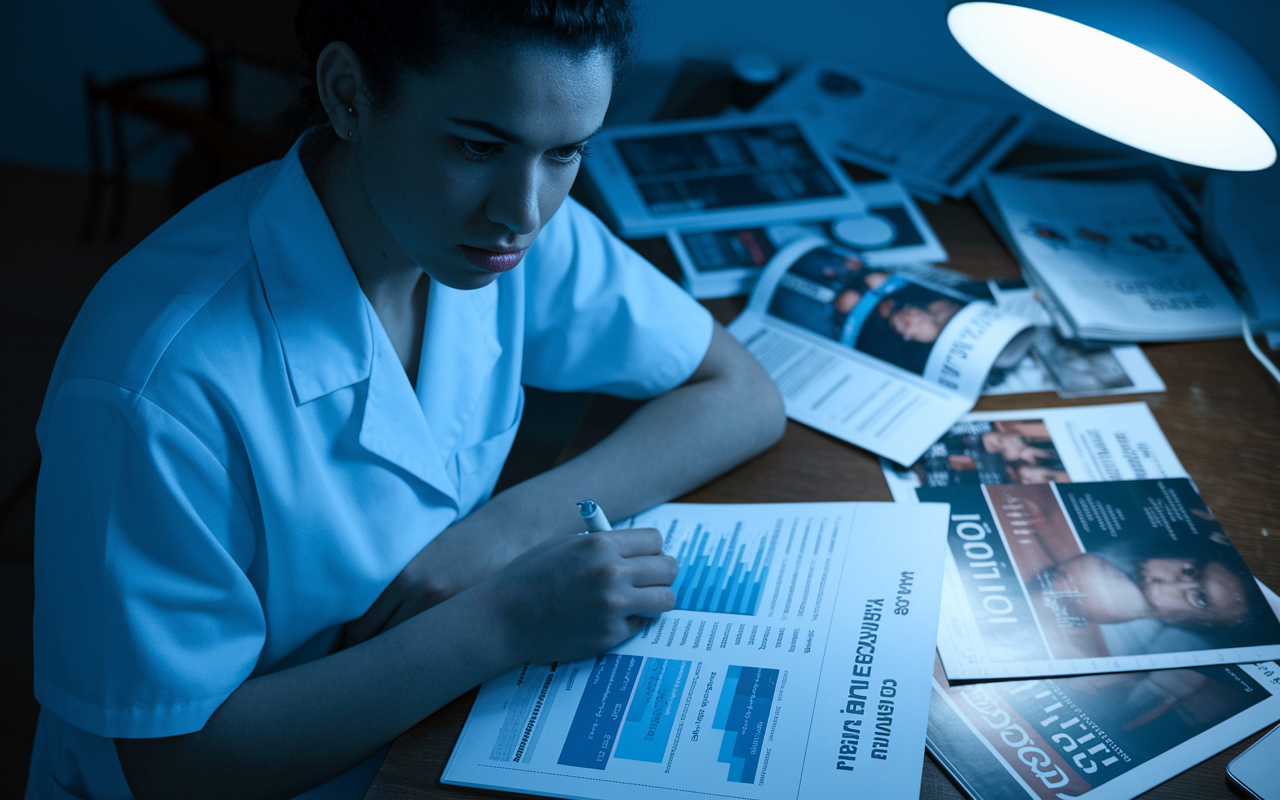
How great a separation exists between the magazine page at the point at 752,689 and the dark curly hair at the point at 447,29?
0.48 meters

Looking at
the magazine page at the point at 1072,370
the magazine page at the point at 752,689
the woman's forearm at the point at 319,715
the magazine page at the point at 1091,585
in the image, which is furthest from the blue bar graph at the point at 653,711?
the magazine page at the point at 1072,370

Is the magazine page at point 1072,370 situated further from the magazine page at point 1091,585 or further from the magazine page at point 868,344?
the magazine page at point 1091,585

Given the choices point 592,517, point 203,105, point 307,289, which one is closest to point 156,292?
point 307,289

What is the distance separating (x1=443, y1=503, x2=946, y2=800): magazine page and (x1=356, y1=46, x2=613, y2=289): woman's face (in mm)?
349

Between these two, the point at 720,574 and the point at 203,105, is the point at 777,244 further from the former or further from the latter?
the point at 203,105

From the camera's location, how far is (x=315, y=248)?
85 centimetres

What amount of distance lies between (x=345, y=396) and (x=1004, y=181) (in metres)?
1.09

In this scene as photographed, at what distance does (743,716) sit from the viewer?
77cm

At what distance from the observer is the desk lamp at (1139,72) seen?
0.82m

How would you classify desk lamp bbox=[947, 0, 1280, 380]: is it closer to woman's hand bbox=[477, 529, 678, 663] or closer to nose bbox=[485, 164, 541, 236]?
nose bbox=[485, 164, 541, 236]

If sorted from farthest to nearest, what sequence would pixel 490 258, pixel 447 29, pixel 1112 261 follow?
pixel 1112 261 → pixel 490 258 → pixel 447 29

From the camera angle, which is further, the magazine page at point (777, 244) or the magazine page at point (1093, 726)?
the magazine page at point (777, 244)

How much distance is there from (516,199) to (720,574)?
0.39 m

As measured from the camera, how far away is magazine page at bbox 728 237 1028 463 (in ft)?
3.63
